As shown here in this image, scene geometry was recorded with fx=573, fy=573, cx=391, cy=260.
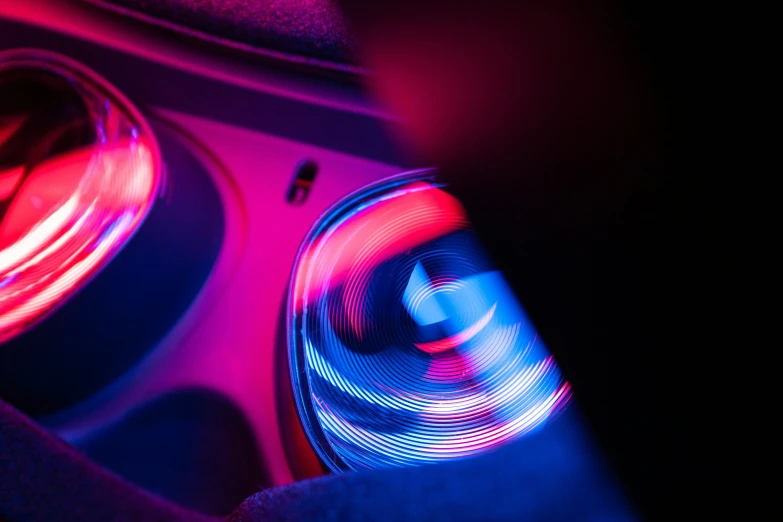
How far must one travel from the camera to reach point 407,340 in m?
0.60

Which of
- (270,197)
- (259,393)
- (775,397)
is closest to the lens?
(775,397)

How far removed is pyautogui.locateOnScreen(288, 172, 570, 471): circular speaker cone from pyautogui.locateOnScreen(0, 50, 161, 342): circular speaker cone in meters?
0.23

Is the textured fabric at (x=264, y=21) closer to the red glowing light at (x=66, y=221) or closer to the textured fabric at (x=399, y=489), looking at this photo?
the red glowing light at (x=66, y=221)

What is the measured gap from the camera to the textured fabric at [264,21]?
0.67 metres

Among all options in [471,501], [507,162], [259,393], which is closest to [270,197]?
[259,393]

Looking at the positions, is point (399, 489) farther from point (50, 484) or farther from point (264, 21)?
point (264, 21)

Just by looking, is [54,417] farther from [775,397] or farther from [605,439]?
[775,397]

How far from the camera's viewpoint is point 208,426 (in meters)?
0.69

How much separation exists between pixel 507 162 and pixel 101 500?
45 centimetres

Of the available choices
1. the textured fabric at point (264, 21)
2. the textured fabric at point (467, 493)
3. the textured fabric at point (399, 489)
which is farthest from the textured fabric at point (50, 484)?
the textured fabric at point (264, 21)

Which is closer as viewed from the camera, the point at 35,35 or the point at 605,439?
the point at 605,439

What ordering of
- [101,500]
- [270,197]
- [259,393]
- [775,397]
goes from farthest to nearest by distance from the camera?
[270,197]
[259,393]
[101,500]
[775,397]

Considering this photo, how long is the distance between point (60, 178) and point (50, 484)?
1.37ft

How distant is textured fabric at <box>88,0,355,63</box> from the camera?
2.20ft
